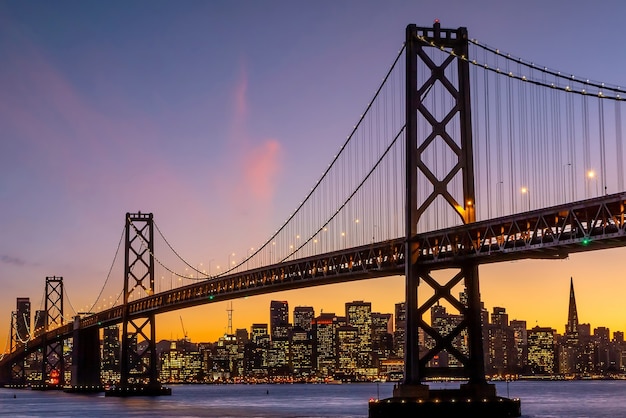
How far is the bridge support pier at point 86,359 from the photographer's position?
372ft

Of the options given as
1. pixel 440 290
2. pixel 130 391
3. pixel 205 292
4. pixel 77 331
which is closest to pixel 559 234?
pixel 440 290

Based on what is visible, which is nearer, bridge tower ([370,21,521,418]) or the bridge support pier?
bridge tower ([370,21,521,418])

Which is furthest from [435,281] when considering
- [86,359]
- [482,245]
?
Answer: [86,359]

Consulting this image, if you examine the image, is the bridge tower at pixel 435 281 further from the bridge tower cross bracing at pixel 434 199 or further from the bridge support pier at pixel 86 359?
the bridge support pier at pixel 86 359

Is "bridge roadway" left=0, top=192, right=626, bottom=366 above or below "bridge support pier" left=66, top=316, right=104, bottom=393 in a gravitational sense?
above

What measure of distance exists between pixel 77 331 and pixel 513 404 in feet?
246

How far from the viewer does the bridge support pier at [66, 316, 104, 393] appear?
372 ft

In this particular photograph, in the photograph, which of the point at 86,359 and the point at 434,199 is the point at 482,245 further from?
the point at 86,359

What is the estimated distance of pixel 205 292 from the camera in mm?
83562

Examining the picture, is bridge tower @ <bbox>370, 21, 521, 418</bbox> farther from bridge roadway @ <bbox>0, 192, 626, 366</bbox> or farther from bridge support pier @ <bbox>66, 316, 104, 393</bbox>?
bridge support pier @ <bbox>66, 316, 104, 393</bbox>

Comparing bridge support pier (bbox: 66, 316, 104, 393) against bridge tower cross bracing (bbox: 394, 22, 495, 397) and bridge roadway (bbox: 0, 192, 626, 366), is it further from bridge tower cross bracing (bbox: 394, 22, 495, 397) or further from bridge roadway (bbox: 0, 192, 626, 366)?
bridge tower cross bracing (bbox: 394, 22, 495, 397)

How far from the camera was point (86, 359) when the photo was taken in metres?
114

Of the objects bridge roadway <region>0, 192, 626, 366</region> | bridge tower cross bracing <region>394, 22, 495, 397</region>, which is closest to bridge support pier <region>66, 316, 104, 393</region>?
bridge roadway <region>0, 192, 626, 366</region>

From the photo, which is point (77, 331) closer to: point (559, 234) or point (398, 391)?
point (398, 391)
